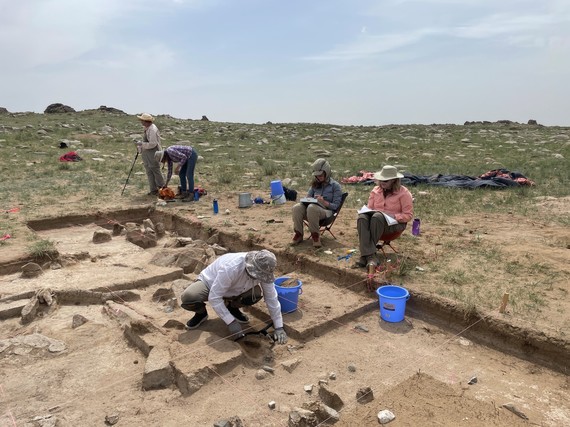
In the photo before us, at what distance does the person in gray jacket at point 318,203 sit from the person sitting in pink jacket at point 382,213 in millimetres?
541

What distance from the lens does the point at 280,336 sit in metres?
4.04

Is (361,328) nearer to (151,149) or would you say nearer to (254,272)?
(254,272)

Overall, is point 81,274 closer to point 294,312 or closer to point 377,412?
point 294,312

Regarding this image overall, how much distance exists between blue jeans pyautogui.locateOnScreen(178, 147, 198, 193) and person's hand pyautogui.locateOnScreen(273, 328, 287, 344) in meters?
5.41

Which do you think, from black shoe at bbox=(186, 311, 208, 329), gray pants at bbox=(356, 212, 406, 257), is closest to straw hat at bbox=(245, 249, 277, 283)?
black shoe at bbox=(186, 311, 208, 329)

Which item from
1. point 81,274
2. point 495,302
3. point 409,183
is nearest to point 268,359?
point 495,302

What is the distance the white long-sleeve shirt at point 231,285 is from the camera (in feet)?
12.8

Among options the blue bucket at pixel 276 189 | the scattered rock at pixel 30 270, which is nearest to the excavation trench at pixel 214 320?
the scattered rock at pixel 30 270

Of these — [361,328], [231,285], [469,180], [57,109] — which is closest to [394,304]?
[361,328]

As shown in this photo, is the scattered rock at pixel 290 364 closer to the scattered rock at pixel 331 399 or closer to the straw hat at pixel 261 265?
the scattered rock at pixel 331 399

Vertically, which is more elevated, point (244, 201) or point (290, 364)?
point (244, 201)

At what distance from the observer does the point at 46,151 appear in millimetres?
14172

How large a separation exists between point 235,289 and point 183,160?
16.9 ft

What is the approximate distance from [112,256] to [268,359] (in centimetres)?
347
